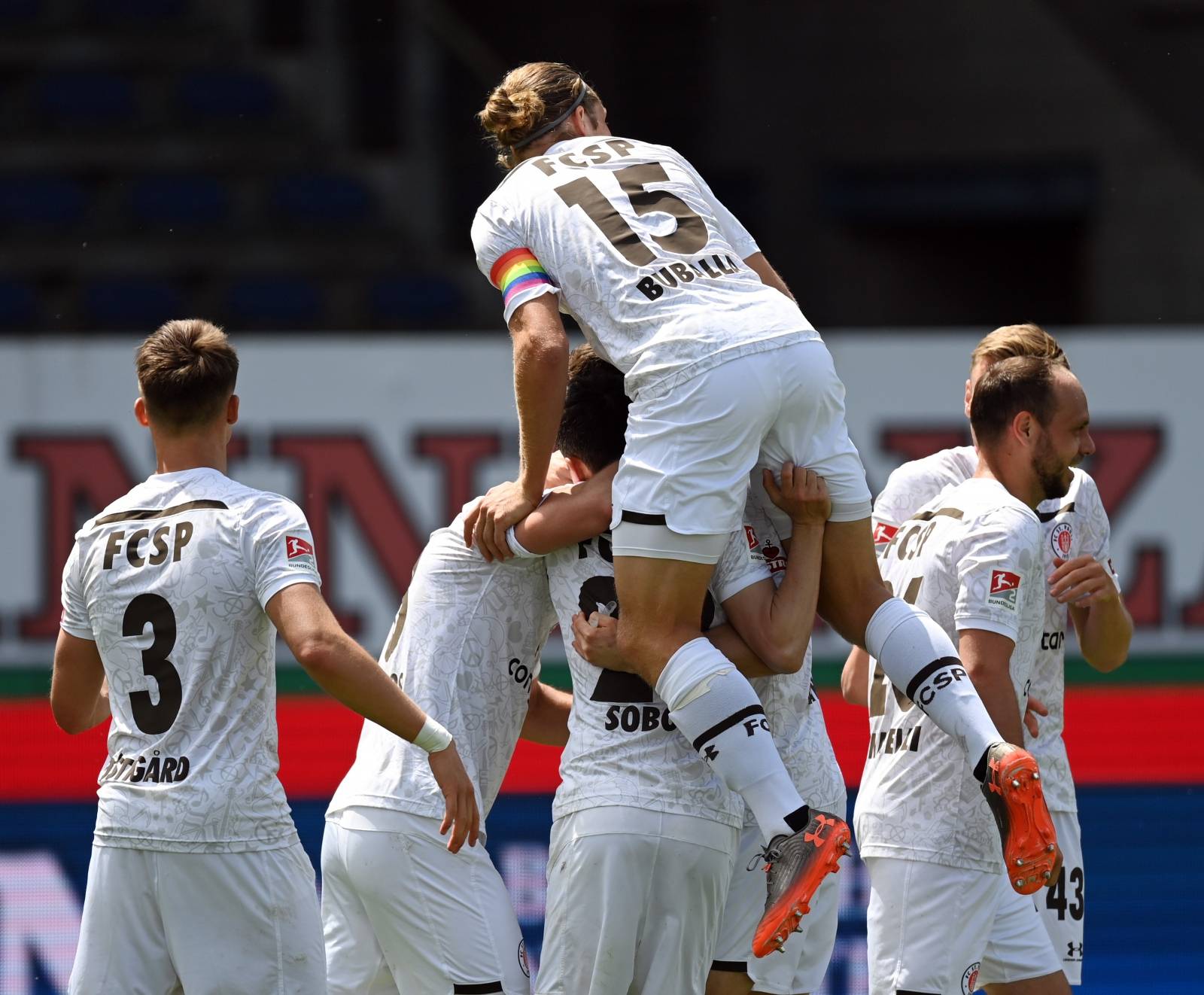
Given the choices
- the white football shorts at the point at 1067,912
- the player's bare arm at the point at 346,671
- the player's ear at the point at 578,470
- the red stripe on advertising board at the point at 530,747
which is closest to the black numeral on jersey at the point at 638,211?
the player's ear at the point at 578,470

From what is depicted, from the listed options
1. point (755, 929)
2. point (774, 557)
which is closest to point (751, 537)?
point (774, 557)

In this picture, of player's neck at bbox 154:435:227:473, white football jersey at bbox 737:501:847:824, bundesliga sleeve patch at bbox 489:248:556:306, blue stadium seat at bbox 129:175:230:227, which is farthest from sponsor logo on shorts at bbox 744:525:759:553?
blue stadium seat at bbox 129:175:230:227

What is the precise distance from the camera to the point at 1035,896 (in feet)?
12.1

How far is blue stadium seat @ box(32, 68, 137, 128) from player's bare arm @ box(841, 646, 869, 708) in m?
5.31

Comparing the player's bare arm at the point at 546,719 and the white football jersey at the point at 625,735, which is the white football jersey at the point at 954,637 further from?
the player's bare arm at the point at 546,719

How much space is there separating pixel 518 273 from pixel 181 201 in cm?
466

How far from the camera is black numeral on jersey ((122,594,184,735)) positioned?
2.89 m

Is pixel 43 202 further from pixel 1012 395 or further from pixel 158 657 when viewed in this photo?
pixel 1012 395

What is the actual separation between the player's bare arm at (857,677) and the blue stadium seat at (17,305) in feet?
14.2

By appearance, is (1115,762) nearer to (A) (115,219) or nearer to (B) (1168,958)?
(B) (1168,958)

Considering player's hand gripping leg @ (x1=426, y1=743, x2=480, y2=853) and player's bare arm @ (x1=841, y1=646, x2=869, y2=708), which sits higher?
player's bare arm @ (x1=841, y1=646, x2=869, y2=708)

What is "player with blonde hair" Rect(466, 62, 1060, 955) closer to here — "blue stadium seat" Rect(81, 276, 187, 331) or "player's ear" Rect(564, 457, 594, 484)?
"player's ear" Rect(564, 457, 594, 484)

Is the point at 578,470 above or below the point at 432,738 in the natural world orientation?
above

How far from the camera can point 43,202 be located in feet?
23.7
